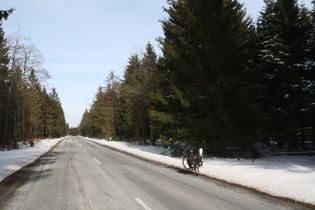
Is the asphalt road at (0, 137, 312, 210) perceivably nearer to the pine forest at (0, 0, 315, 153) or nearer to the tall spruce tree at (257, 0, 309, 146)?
the pine forest at (0, 0, 315, 153)

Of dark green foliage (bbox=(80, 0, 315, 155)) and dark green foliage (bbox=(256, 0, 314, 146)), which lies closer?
dark green foliage (bbox=(80, 0, 315, 155))

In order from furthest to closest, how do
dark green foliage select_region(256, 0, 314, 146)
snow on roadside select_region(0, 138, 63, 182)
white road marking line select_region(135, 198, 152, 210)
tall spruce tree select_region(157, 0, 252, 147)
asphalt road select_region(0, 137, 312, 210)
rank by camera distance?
dark green foliage select_region(256, 0, 314, 146) → tall spruce tree select_region(157, 0, 252, 147) → snow on roadside select_region(0, 138, 63, 182) → asphalt road select_region(0, 137, 312, 210) → white road marking line select_region(135, 198, 152, 210)

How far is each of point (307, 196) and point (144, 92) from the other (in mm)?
18789

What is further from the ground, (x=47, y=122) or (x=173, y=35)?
(x=173, y=35)

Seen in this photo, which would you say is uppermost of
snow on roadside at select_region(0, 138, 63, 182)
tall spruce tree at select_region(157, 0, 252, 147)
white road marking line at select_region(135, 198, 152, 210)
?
tall spruce tree at select_region(157, 0, 252, 147)

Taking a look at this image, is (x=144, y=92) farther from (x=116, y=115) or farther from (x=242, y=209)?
(x=116, y=115)

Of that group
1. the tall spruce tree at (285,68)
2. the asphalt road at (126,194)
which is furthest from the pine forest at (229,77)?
the asphalt road at (126,194)

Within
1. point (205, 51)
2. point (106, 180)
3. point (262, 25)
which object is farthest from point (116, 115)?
point (106, 180)

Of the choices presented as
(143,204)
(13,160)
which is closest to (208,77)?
(143,204)

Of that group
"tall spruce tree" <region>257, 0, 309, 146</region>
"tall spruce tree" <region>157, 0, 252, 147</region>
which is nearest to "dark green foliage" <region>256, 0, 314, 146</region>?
"tall spruce tree" <region>257, 0, 309, 146</region>

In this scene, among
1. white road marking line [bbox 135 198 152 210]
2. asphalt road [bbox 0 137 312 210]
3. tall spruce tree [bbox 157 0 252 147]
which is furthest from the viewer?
tall spruce tree [bbox 157 0 252 147]

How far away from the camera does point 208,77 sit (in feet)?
52.1

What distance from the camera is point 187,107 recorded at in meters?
14.9

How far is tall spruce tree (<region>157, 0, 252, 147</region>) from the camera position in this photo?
1415 cm
